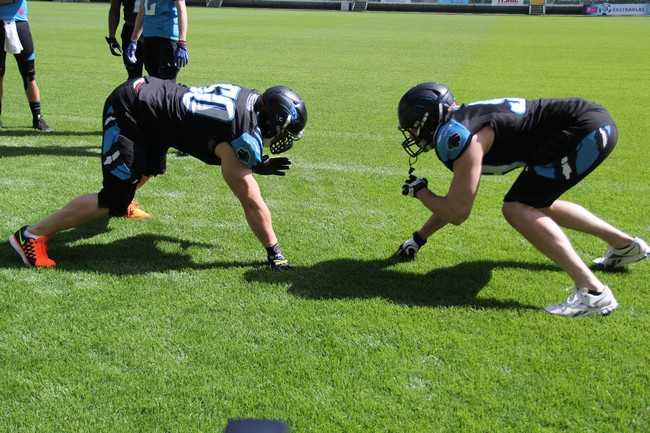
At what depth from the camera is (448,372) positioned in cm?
281

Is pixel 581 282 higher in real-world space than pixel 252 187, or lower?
lower

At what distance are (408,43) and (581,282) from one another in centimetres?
1678

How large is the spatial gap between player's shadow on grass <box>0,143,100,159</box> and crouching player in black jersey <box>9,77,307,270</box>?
2.61m

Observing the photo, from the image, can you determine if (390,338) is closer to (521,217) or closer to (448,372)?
(448,372)

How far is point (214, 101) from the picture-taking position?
370 centimetres

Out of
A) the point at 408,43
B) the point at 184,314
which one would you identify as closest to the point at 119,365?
the point at 184,314

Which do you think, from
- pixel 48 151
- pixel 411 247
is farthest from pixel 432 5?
pixel 411 247

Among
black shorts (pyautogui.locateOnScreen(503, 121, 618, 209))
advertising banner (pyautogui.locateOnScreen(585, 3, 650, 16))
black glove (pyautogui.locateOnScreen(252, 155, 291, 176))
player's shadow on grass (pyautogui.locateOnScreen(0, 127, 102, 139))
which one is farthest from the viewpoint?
advertising banner (pyautogui.locateOnScreen(585, 3, 650, 16))

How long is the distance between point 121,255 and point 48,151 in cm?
293

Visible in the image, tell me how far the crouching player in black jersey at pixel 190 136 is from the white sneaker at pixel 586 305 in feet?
5.55

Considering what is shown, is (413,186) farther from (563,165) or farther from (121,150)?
(121,150)

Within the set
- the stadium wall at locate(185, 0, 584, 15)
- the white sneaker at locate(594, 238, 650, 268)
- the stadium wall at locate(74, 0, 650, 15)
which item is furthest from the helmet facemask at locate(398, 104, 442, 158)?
the stadium wall at locate(185, 0, 584, 15)

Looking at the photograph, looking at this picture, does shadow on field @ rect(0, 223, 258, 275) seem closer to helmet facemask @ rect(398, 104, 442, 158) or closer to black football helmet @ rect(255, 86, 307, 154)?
black football helmet @ rect(255, 86, 307, 154)

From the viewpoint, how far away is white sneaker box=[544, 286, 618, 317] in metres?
3.25
